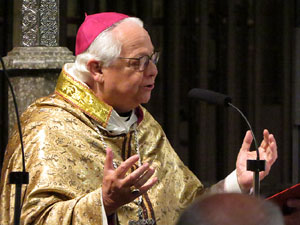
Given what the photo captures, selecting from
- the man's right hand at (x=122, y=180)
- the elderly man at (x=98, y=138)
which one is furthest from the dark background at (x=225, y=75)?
the man's right hand at (x=122, y=180)

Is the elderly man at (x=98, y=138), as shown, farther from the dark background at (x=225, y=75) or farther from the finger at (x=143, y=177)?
the dark background at (x=225, y=75)

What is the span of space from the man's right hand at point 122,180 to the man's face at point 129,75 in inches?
24.5

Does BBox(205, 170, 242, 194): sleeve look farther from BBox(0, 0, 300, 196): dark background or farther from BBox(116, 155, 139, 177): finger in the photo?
BBox(0, 0, 300, 196): dark background

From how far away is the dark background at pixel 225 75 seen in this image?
237 inches

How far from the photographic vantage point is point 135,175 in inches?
113

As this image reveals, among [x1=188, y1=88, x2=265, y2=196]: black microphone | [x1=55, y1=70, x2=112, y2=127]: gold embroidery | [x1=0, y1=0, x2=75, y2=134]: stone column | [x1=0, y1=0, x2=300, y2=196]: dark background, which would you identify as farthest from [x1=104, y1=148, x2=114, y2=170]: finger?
[x1=0, y1=0, x2=300, y2=196]: dark background

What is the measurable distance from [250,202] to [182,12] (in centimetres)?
473

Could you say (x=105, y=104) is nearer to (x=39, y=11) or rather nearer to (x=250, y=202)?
(x=39, y=11)

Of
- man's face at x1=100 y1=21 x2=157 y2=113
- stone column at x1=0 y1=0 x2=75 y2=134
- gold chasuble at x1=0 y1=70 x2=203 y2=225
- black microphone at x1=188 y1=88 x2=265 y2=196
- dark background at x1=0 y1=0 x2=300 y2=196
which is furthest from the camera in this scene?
dark background at x1=0 y1=0 x2=300 y2=196

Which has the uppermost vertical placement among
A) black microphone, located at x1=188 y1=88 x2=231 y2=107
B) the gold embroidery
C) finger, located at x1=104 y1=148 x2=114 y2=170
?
black microphone, located at x1=188 y1=88 x2=231 y2=107

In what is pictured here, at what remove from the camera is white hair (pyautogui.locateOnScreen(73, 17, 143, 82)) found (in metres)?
3.62

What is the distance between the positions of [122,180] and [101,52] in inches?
35.1

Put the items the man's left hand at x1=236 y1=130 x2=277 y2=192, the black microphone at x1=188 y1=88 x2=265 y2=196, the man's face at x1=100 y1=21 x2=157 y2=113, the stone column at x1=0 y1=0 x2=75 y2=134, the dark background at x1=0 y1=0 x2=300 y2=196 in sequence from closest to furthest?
the black microphone at x1=188 y1=88 x2=265 y2=196 < the man's left hand at x1=236 y1=130 x2=277 y2=192 < the man's face at x1=100 y1=21 x2=157 y2=113 < the stone column at x1=0 y1=0 x2=75 y2=134 < the dark background at x1=0 y1=0 x2=300 y2=196

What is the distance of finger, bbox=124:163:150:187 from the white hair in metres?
0.85
